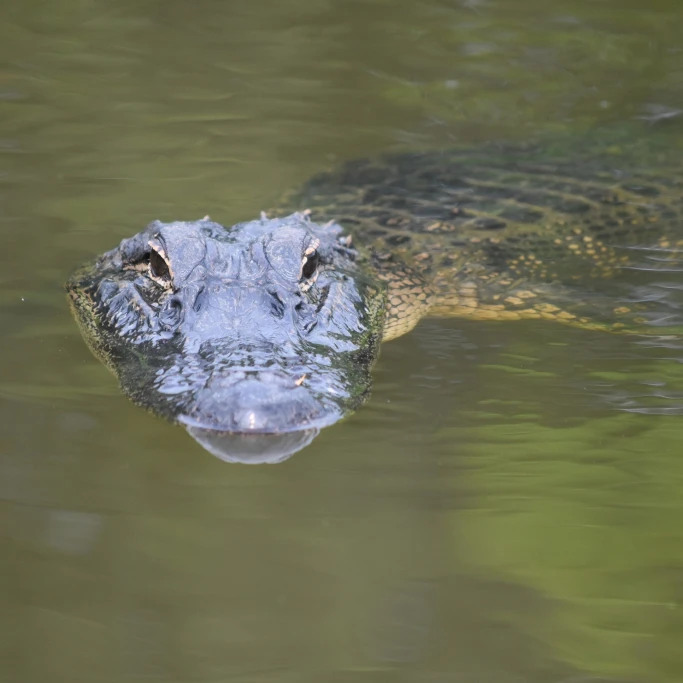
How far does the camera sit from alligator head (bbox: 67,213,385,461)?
2.89 metres

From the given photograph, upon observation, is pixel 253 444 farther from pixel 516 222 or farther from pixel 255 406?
pixel 516 222

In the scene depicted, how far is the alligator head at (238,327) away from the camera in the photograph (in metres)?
2.89

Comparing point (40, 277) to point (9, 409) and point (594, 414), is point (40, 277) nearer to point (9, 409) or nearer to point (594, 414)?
point (9, 409)

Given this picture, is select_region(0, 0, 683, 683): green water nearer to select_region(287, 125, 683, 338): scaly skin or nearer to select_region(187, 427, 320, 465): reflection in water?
select_region(287, 125, 683, 338): scaly skin

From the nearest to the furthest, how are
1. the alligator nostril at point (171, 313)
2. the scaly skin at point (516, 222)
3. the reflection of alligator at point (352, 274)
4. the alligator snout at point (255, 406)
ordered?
the alligator snout at point (255, 406) → the reflection of alligator at point (352, 274) → the alligator nostril at point (171, 313) → the scaly skin at point (516, 222)

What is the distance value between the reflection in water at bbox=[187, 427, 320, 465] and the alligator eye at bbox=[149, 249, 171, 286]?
1.08m

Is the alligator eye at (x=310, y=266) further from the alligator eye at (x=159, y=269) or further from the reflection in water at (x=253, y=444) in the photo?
the reflection in water at (x=253, y=444)

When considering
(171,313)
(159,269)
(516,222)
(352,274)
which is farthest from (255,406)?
(516,222)

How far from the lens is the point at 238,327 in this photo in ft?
11.1

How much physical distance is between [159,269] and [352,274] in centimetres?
95

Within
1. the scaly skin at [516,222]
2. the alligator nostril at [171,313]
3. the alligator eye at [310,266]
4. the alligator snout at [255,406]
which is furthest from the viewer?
the scaly skin at [516,222]

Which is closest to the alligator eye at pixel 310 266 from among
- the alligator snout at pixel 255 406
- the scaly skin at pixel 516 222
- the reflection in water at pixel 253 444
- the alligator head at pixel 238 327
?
the alligator head at pixel 238 327

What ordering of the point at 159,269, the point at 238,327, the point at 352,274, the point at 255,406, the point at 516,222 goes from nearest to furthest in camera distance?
the point at 255,406 → the point at 238,327 → the point at 159,269 → the point at 352,274 → the point at 516,222

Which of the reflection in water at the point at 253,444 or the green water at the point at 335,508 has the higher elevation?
the reflection in water at the point at 253,444
